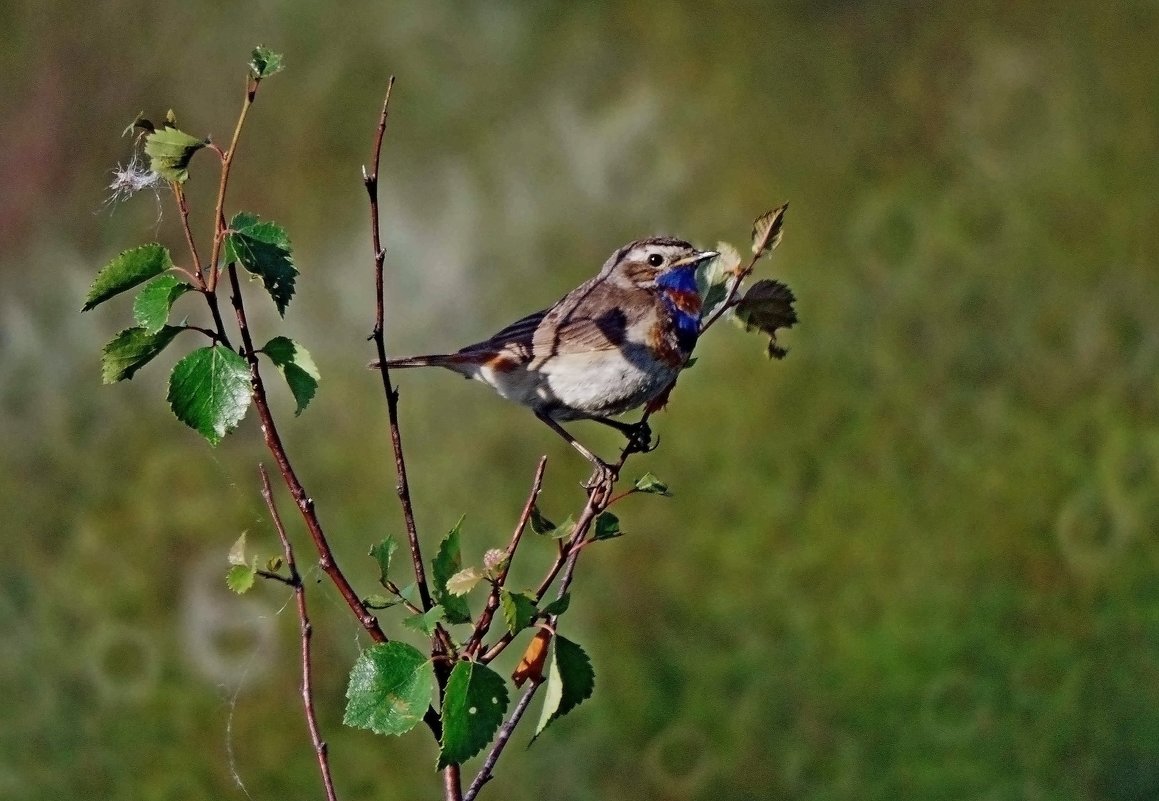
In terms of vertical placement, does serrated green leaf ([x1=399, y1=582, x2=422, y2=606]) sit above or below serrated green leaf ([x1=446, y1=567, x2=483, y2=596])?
above

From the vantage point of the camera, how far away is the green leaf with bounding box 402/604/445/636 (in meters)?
1.68

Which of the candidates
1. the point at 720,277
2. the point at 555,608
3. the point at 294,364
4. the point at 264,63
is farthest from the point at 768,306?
the point at 264,63

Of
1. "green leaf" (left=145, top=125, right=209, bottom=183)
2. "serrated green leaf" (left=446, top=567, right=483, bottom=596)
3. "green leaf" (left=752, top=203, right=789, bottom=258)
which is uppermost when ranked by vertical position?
"green leaf" (left=752, top=203, right=789, bottom=258)

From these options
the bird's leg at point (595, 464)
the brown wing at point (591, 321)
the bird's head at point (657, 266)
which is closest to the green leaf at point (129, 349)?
the bird's leg at point (595, 464)

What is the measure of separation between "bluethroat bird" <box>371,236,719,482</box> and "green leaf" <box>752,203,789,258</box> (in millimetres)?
795

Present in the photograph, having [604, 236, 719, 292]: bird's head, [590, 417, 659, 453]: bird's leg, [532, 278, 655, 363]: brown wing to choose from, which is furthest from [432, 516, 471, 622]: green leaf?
[604, 236, 719, 292]: bird's head

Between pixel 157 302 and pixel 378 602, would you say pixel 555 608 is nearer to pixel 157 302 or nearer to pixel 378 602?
pixel 378 602

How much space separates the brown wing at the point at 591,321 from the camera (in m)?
2.88

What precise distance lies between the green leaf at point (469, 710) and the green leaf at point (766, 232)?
0.66 meters

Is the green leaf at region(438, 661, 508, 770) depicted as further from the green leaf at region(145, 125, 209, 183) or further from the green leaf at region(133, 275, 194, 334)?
the green leaf at region(145, 125, 209, 183)

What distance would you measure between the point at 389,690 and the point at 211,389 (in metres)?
0.42

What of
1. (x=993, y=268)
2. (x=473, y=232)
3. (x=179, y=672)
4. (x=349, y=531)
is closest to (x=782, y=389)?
(x=993, y=268)

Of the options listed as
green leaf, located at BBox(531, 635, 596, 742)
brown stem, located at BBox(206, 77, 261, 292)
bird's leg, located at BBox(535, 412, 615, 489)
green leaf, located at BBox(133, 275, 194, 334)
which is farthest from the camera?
bird's leg, located at BBox(535, 412, 615, 489)

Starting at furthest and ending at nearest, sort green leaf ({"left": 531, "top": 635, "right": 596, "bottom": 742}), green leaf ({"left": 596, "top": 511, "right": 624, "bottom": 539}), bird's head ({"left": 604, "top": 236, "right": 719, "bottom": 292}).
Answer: bird's head ({"left": 604, "top": 236, "right": 719, "bottom": 292}) < green leaf ({"left": 596, "top": 511, "right": 624, "bottom": 539}) < green leaf ({"left": 531, "top": 635, "right": 596, "bottom": 742})
